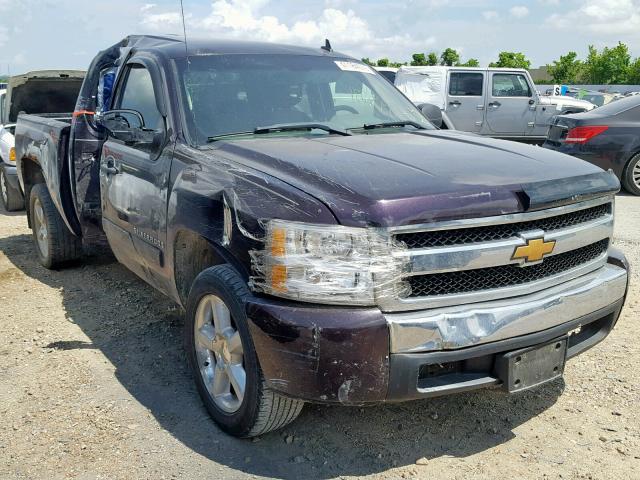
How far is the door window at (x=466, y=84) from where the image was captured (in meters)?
15.0

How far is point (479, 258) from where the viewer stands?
9.42 ft

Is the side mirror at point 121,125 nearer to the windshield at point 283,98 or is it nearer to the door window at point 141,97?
the door window at point 141,97

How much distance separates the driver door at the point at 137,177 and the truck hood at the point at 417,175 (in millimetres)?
502

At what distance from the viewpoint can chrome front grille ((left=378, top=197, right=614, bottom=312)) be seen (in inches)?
109

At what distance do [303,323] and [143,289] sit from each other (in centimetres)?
335

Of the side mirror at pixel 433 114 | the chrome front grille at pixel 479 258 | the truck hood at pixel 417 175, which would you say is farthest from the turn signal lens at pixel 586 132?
the chrome front grille at pixel 479 258

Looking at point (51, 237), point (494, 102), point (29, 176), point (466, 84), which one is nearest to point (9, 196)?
point (29, 176)

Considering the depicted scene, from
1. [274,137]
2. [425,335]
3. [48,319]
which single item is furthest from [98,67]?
[425,335]

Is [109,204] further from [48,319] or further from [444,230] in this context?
[444,230]

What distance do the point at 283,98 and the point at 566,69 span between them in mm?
78838

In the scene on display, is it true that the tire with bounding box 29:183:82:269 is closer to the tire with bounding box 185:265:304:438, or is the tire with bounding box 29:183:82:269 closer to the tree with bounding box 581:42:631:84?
the tire with bounding box 185:265:304:438

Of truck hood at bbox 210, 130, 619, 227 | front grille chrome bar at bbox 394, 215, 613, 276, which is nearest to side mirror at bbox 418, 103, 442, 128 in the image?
truck hood at bbox 210, 130, 619, 227

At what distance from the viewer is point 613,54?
258ft

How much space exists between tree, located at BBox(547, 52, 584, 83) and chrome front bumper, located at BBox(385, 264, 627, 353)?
7861 centimetres
